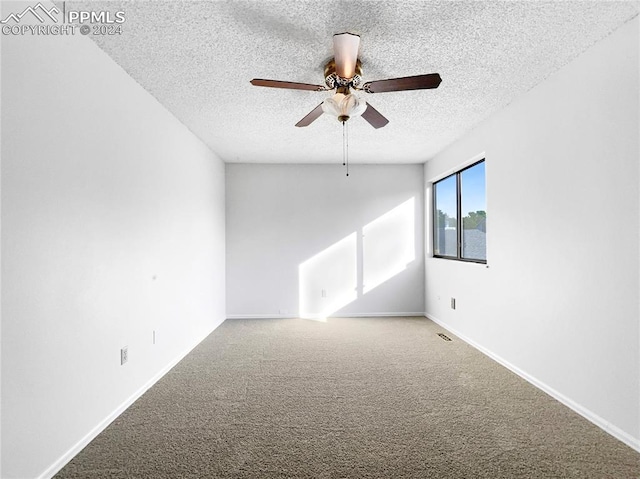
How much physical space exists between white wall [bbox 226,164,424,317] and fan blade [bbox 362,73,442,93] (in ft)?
10.7

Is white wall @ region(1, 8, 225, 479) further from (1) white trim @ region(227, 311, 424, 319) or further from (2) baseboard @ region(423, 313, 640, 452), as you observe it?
(2) baseboard @ region(423, 313, 640, 452)

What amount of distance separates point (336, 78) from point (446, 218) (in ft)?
10.8

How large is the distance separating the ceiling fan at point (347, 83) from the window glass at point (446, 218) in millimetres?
2643

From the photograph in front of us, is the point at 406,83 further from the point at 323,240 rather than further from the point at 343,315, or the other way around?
the point at 343,315

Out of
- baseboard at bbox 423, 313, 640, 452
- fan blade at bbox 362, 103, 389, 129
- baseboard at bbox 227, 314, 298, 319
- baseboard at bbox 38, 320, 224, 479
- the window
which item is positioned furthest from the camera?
baseboard at bbox 227, 314, 298, 319

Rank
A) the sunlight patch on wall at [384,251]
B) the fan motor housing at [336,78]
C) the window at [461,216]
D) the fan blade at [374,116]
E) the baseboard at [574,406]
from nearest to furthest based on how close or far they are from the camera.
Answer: the baseboard at [574,406] → the fan motor housing at [336,78] → the fan blade at [374,116] → the window at [461,216] → the sunlight patch on wall at [384,251]

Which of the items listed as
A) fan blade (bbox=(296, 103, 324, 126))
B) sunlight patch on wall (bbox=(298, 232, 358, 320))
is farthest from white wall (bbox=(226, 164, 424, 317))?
fan blade (bbox=(296, 103, 324, 126))

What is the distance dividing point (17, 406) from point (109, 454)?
594 millimetres

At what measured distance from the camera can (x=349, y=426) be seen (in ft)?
7.13

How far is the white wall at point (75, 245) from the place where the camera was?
5.17ft

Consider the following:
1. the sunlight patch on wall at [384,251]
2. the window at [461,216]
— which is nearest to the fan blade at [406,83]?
the window at [461,216]

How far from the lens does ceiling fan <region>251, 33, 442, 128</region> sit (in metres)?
2.02

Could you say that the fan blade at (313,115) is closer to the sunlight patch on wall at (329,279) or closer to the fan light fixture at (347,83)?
the fan light fixture at (347,83)

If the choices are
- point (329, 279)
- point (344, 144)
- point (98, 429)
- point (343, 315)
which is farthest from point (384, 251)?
point (98, 429)
